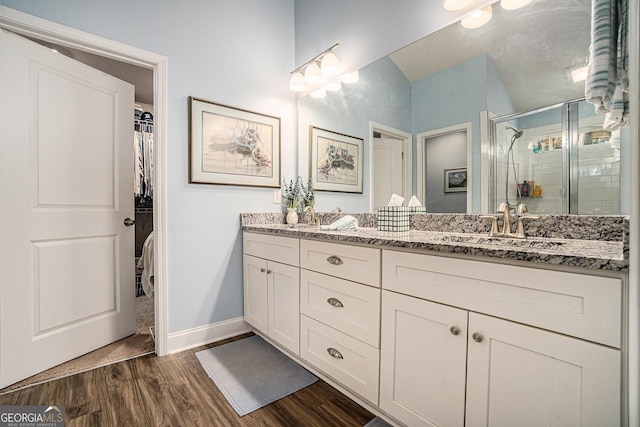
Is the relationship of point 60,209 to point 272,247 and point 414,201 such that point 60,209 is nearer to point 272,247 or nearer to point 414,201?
point 272,247

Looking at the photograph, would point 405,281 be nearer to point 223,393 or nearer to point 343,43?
point 223,393

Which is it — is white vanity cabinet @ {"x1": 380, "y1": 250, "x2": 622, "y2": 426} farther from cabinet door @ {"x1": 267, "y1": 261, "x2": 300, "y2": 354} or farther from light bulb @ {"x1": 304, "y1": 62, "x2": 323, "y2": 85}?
light bulb @ {"x1": 304, "y1": 62, "x2": 323, "y2": 85}

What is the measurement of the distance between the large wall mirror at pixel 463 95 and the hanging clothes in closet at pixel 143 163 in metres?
2.64

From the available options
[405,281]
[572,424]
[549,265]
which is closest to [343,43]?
[405,281]

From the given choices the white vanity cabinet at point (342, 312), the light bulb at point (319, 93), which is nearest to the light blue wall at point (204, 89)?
the light bulb at point (319, 93)

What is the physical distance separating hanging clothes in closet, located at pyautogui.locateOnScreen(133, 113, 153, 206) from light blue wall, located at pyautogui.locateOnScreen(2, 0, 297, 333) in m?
1.73

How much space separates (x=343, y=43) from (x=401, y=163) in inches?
42.5

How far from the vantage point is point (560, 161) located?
1246 mm

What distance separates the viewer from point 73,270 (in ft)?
6.24

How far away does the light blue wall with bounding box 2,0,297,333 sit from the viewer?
1899mm

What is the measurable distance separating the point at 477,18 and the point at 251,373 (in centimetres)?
231

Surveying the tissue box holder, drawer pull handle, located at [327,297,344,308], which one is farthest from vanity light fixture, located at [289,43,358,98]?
drawer pull handle, located at [327,297,344,308]

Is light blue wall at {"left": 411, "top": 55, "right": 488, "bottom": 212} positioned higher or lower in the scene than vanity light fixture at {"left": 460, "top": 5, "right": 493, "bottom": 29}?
lower

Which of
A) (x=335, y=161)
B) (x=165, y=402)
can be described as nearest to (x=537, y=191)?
(x=335, y=161)
